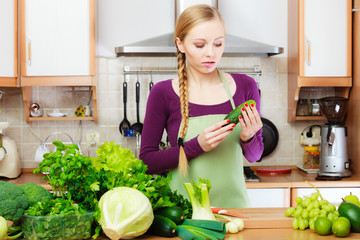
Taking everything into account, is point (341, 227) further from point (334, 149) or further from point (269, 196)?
point (334, 149)

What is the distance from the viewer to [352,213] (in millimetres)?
1261

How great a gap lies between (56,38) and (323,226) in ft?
7.72

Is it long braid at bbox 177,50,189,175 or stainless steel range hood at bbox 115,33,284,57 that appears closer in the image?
long braid at bbox 177,50,189,175

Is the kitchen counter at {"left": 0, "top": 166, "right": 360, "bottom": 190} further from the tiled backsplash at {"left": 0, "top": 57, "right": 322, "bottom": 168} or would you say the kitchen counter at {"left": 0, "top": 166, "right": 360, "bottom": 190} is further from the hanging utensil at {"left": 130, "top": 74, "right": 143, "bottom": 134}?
the hanging utensil at {"left": 130, "top": 74, "right": 143, "bottom": 134}

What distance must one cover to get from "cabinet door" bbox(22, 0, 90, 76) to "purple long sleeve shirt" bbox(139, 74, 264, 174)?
1344mm

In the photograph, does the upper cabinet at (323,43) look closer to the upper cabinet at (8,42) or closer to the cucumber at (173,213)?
the upper cabinet at (8,42)

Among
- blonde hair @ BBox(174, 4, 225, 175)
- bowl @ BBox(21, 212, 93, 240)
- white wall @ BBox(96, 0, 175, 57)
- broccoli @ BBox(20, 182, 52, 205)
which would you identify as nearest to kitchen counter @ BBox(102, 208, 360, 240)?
bowl @ BBox(21, 212, 93, 240)

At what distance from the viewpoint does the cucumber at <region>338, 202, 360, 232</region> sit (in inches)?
49.3

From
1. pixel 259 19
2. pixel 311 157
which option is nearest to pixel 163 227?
pixel 311 157

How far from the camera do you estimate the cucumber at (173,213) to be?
1230mm

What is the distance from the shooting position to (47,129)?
3.37 metres

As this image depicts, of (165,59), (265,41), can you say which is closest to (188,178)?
(165,59)

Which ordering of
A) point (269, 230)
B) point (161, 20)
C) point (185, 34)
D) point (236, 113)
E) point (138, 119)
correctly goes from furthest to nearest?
point (161, 20) < point (138, 119) < point (185, 34) < point (236, 113) < point (269, 230)

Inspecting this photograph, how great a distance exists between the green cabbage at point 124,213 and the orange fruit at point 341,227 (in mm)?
491
